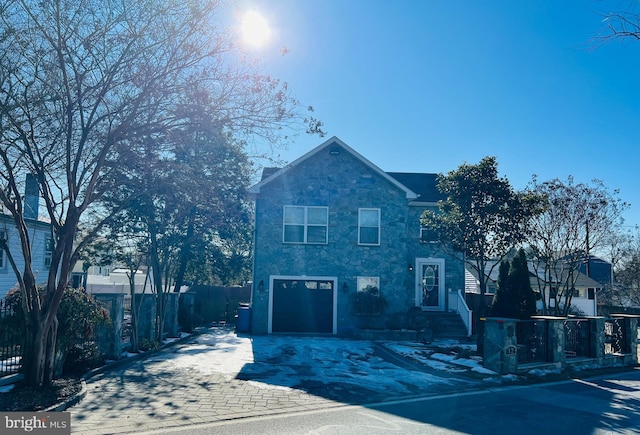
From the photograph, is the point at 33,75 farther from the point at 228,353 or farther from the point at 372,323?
the point at 372,323

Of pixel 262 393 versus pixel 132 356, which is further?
pixel 132 356

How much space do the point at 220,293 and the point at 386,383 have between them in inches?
788

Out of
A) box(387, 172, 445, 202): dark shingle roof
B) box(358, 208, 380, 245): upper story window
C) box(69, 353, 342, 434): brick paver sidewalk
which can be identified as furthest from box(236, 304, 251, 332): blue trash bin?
box(387, 172, 445, 202): dark shingle roof

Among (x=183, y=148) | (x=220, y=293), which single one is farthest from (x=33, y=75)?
(x=220, y=293)

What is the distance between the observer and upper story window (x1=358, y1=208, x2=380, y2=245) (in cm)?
2127

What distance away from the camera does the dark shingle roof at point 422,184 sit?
78.7 feet

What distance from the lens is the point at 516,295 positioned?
14219 millimetres

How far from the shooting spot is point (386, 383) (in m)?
11.0

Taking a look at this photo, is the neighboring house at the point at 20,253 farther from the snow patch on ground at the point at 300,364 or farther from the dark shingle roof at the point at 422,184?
the dark shingle roof at the point at 422,184

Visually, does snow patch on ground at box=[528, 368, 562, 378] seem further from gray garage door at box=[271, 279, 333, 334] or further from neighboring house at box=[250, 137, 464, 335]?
gray garage door at box=[271, 279, 333, 334]

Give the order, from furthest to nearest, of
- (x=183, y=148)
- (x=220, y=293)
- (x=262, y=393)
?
(x=220, y=293)
(x=183, y=148)
(x=262, y=393)

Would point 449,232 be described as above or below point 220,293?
above

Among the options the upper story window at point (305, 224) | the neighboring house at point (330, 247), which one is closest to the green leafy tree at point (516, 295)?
the neighboring house at point (330, 247)

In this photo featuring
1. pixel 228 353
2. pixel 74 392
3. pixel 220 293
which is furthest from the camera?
pixel 220 293
